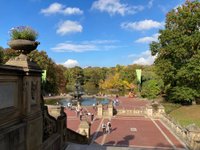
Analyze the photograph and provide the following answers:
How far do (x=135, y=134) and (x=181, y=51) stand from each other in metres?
18.6

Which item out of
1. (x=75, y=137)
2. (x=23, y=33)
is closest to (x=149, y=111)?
(x=75, y=137)

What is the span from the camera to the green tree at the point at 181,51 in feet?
119

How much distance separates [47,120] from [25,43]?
3222mm

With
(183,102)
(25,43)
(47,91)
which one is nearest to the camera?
(25,43)

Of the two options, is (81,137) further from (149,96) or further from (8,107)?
(149,96)

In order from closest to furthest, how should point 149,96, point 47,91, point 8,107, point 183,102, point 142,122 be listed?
point 8,107
point 142,122
point 183,102
point 149,96
point 47,91

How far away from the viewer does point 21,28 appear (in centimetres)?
721

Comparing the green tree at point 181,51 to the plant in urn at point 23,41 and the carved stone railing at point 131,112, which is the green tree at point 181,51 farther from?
the plant in urn at point 23,41

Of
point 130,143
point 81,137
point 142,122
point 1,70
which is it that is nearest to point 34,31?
point 1,70

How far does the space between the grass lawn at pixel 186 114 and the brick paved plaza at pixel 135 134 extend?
10.2ft

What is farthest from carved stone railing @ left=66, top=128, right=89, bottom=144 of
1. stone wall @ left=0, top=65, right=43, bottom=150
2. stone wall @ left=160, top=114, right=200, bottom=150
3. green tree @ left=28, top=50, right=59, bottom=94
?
green tree @ left=28, top=50, right=59, bottom=94

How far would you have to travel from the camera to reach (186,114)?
32719 mm

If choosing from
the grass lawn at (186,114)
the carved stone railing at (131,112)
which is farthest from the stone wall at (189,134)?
the carved stone railing at (131,112)

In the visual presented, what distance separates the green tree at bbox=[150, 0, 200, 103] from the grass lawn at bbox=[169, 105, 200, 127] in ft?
6.52
